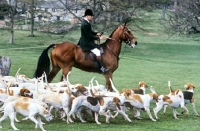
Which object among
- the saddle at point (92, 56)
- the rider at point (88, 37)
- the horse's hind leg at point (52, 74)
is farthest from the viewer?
the horse's hind leg at point (52, 74)

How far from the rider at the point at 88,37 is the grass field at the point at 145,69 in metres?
2.05

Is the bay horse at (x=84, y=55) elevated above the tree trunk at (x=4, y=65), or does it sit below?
above

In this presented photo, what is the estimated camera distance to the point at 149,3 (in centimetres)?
4341

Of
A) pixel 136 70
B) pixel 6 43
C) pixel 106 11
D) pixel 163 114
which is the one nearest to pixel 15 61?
pixel 136 70

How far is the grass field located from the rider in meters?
2.05

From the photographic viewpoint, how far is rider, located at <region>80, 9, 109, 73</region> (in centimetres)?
1388

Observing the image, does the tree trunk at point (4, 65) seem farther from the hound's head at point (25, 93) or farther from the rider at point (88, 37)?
the hound's head at point (25, 93)

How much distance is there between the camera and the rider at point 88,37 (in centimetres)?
1388

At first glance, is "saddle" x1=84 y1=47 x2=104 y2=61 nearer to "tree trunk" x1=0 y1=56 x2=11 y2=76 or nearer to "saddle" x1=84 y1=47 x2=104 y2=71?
"saddle" x1=84 y1=47 x2=104 y2=71

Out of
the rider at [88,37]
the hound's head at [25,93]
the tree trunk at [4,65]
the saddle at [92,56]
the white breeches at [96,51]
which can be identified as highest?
the rider at [88,37]

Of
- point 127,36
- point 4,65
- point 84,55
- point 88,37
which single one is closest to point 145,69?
point 4,65

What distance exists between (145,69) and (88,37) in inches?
505

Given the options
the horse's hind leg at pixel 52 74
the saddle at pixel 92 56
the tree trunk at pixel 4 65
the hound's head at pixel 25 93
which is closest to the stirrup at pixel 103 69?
the saddle at pixel 92 56

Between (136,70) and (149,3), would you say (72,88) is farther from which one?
(149,3)
